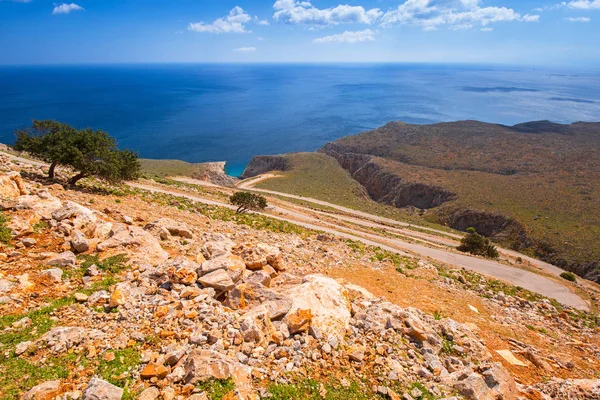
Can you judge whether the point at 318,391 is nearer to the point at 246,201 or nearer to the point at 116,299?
the point at 116,299

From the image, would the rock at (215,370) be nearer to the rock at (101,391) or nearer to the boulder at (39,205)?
the rock at (101,391)

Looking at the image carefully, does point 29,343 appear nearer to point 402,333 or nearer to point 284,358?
point 284,358

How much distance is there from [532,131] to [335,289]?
138 meters

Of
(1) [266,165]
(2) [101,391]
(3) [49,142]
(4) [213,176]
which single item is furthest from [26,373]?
(1) [266,165]

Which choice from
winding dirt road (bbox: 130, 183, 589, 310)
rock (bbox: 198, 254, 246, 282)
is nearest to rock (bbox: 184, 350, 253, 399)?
rock (bbox: 198, 254, 246, 282)

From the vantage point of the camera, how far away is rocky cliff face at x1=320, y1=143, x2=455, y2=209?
7150 centimetres

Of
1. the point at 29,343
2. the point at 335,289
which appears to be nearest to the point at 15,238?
the point at 29,343

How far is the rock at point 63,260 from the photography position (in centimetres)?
1054

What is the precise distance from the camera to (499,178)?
70438mm

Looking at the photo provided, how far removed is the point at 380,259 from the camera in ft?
73.5

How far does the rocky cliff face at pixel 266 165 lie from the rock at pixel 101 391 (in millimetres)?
88393

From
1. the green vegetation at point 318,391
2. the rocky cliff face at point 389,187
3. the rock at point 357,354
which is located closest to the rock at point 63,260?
the green vegetation at point 318,391

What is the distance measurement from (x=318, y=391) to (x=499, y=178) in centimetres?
7807

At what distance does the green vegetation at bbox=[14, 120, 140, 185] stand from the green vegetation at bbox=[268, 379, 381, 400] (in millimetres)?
21661
